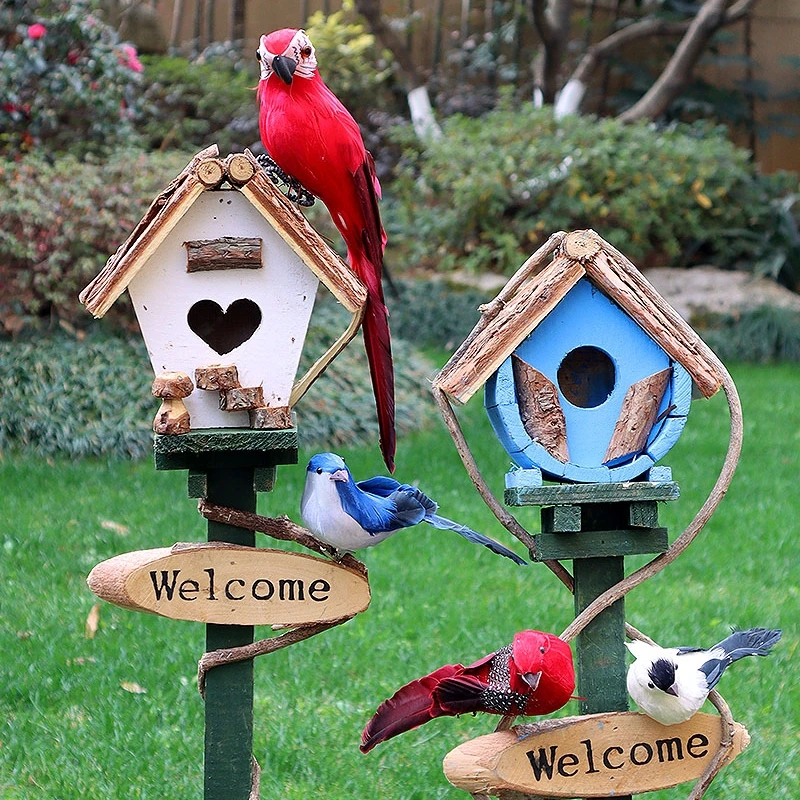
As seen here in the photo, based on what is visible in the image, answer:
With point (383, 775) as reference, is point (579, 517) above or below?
above

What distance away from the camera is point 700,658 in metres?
2.10

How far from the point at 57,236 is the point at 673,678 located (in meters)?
4.91

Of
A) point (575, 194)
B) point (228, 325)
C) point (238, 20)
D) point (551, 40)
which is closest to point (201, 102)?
point (238, 20)

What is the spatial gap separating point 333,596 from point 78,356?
4.24 meters

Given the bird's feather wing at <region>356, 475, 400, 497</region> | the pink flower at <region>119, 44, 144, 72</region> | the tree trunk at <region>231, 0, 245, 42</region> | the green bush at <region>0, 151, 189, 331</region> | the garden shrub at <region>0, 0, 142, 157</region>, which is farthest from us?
the tree trunk at <region>231, 0, 245, 42</region>

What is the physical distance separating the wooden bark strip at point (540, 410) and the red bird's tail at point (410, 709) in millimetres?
440

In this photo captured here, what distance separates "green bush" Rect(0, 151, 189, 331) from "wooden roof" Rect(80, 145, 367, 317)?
163 inches

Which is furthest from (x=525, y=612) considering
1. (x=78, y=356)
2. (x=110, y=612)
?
(x=78, y=356)

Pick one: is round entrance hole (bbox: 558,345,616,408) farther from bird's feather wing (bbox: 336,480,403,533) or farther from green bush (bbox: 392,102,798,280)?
A: green bush (bbox: 392,102,798,280)

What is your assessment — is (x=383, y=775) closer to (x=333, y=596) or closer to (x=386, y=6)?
(x=333, y=596)

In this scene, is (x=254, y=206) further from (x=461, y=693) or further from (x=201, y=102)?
(x=201, y=102)

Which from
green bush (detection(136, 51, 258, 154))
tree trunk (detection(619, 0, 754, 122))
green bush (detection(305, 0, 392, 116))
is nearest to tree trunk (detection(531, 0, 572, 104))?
tree trunk (detection(619, 0, 754, 122))

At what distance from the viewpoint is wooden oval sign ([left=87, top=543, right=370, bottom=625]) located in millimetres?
2115

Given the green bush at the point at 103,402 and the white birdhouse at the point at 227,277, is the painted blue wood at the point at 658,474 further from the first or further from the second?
the green bush at the point at 103,402
